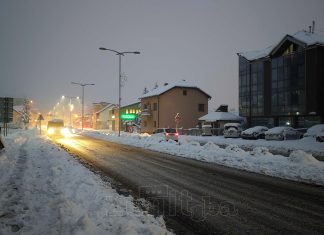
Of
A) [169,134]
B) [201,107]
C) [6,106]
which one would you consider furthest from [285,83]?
[6,106]

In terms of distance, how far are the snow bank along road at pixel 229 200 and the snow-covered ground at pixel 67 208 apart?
2.42ft

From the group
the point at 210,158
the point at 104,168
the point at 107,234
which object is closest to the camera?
the point at 107,234

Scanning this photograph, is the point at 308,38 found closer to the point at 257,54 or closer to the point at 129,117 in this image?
the point at 257,54

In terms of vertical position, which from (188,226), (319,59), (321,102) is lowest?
(188,226)

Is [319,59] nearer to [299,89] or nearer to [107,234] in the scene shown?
[299,89]

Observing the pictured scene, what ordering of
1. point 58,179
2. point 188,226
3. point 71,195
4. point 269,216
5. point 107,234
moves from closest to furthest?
point 107,234
point 188,226
point 269,216
point 71,195
point 58,179

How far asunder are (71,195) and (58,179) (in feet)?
8.61

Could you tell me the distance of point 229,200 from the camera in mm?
8383

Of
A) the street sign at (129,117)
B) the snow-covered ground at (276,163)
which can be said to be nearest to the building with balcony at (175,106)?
the street sign at (129,117)

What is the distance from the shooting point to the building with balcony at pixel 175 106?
206 ft

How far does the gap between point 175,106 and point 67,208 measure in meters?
56.6

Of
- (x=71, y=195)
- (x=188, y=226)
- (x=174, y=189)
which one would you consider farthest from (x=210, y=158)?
(x=188, y=226)

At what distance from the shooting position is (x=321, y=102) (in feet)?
142

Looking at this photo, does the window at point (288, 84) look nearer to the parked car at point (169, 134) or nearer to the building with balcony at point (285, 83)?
the building with balcony at point (285, 83)
